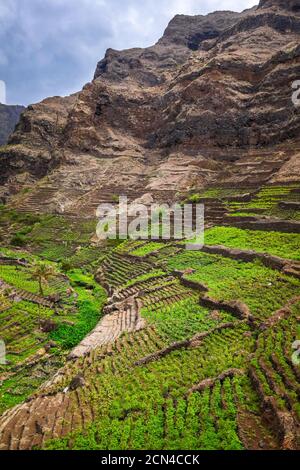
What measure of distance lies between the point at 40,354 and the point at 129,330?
5.41 m

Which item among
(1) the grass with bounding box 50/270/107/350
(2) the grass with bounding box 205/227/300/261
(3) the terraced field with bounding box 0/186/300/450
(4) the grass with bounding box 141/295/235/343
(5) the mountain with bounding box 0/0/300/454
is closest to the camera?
(3) the terraced field with bounding box 0/186/300/450

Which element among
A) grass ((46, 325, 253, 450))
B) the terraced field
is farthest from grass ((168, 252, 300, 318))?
grass ((46, 325, 253, 450))

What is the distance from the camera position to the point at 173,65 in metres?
126

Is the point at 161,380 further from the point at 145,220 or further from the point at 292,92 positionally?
the point at 292,92

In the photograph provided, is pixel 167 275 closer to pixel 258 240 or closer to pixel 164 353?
pixel 258 240

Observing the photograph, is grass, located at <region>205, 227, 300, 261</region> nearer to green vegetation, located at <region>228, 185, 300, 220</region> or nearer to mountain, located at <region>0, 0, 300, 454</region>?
mountain, located at <region>0, 0, 300, 454</region>

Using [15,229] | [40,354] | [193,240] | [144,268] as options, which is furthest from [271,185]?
[15,229]
